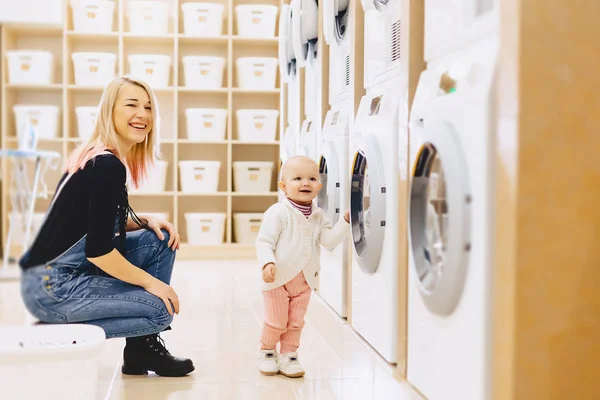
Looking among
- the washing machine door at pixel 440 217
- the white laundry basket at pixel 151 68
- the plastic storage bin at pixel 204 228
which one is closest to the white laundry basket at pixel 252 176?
the plastic storage bin at pixel 204 228

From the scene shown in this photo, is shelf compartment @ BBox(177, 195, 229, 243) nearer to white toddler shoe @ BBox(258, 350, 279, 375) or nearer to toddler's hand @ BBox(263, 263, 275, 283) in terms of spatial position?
white toddler shoe @ BBox(258, 350, 279, 375)

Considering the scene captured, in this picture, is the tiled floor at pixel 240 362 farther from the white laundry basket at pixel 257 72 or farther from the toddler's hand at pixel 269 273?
the white laundry basket at pixel 257 72

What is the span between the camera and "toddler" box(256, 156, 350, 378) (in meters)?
1.88

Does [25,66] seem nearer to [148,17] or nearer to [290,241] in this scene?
[290,241]

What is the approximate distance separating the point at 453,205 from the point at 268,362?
0.82m

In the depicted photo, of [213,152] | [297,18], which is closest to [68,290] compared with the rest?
[297,18]

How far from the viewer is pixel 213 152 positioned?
490 centimetres

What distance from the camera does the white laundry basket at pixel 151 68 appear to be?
4.44 meters

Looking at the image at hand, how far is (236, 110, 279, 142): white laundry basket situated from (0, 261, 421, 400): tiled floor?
1.97 m

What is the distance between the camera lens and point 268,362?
1882mm

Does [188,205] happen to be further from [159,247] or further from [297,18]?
[159,247]

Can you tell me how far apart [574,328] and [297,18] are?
8.27 feet

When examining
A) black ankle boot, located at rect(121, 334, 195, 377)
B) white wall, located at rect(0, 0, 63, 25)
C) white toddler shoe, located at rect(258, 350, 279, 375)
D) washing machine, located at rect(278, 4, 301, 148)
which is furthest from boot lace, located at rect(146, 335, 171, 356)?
washing machine, located at rect(278, 4, 301, 148)

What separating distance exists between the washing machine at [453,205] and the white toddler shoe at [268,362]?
414 millimetres
